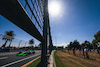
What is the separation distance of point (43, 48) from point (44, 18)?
6.58 ft

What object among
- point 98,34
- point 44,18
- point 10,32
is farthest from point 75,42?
point 44,18

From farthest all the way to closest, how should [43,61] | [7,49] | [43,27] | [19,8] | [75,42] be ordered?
[75,42] < [7,49] < [43,27] < [43,61] < [19,8]

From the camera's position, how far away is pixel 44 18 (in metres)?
3.48

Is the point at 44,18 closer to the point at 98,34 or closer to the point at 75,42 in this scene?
the point at 98,34

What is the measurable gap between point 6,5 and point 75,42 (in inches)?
3340

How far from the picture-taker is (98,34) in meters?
26.9

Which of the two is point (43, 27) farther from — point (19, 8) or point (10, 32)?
point (10, 32)

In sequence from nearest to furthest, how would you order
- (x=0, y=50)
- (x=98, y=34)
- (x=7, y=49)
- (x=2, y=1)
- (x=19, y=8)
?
(x=2, y=1), (x=19, y=8), (x=0, y=50), (x=7, y=49), (x=98, y=34)

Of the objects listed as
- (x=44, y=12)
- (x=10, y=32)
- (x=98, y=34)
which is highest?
(x=10, y=32)

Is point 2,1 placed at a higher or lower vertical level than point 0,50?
higher

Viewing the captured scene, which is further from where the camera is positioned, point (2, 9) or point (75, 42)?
point (75, 42)

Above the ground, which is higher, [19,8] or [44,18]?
[44,18]

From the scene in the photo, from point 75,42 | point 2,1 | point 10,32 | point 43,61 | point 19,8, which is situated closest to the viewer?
point 2,1

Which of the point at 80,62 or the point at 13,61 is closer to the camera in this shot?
the point at 80,62
